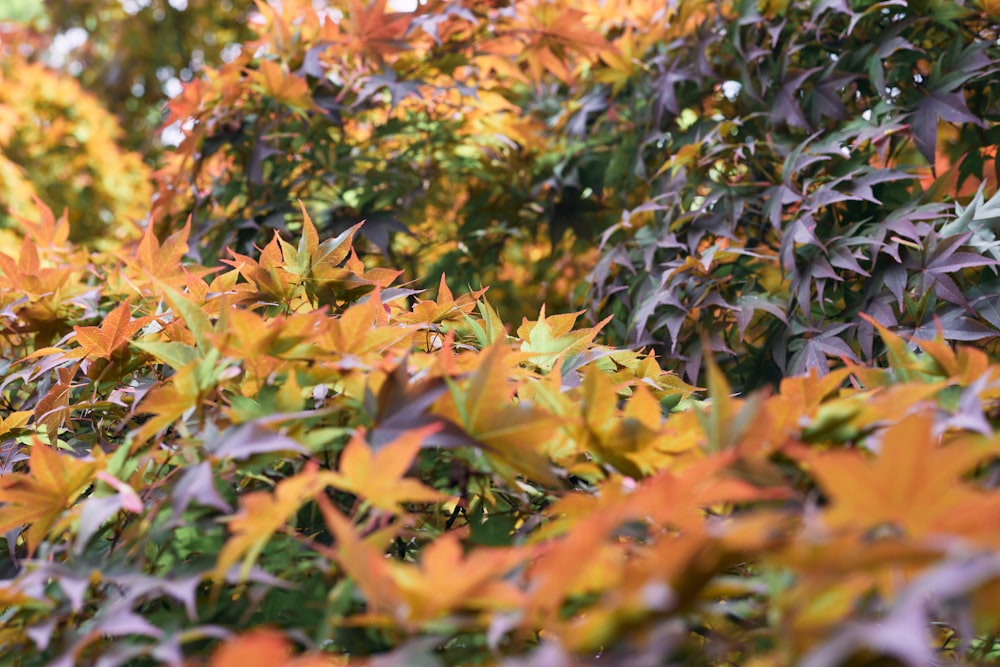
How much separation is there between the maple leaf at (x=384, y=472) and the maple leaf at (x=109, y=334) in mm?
588

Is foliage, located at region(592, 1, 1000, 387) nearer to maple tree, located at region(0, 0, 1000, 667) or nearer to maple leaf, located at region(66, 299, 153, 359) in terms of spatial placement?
maple tree, located at region(0, 0, 1000, 667)

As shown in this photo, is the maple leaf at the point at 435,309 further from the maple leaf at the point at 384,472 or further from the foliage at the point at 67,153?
the foliage at the point at 67,153

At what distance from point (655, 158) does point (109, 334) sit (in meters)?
1.60

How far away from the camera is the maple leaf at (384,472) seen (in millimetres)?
647

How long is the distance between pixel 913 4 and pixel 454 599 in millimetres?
1800

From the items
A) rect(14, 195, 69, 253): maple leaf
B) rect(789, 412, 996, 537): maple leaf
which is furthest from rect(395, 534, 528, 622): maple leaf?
rect(14, 195, 69, 253): maple leaf

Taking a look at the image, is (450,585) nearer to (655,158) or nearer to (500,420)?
(500,420)

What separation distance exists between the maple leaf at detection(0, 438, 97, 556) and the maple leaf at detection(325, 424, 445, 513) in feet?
1.11

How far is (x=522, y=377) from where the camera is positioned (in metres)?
0.94

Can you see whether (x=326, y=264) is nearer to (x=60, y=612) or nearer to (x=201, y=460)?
(x=201, y=460)

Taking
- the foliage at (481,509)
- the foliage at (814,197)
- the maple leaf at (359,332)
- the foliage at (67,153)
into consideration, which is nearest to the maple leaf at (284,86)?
the foliage at (814,197)

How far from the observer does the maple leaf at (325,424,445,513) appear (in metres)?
0.65

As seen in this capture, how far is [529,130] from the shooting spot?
2.44 meters

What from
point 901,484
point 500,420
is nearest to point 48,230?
point 500,420
